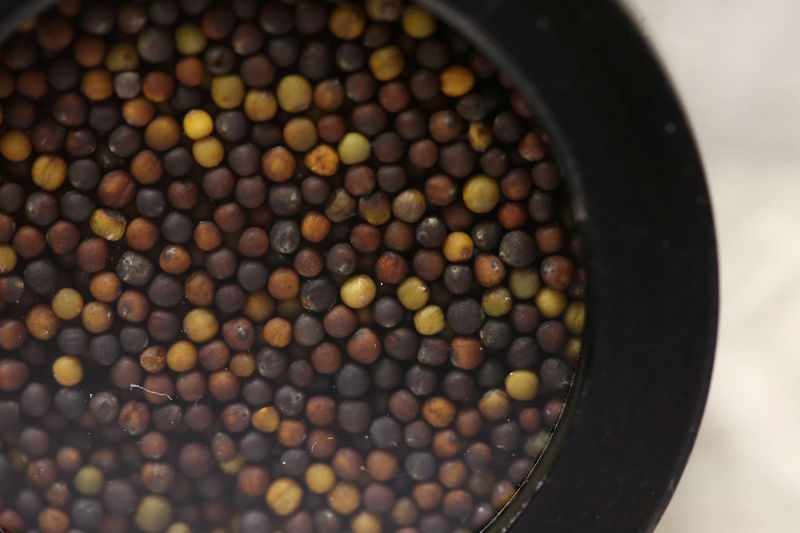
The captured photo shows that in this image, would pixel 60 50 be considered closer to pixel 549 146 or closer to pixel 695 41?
pixel 549 146

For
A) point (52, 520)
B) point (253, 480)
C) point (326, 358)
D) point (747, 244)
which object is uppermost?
point (747, 244)

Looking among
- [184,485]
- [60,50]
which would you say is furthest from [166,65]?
[184,485]

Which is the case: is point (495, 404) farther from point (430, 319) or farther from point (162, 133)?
point (162, 133)

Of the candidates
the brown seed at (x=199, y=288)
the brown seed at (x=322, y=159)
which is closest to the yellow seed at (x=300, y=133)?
the brown seed at (x=322, y=159)

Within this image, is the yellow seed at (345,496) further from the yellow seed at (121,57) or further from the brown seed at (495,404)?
the yellow seed at (121,57)

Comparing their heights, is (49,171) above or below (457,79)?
below

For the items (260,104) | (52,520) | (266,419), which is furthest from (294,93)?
(52,520)

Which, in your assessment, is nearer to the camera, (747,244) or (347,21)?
(347,21)
